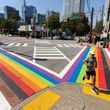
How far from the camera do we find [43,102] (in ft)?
22.3

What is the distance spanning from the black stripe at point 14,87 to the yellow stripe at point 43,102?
39.2 inches

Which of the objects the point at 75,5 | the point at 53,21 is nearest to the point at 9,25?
the point at 53,21

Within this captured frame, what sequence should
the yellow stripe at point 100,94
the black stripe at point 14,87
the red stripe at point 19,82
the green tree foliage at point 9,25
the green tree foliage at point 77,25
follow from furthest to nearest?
the green tree foliage at point 9,25 → the green tree foliage at point 77,25 → the red stripe at point 19,82 → the black stripe at point 14,87 → the yellow stripe at point 100,94

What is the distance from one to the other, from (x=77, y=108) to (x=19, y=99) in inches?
95.0

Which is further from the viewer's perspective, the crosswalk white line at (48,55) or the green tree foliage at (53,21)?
the green tree foliage at (53,21)

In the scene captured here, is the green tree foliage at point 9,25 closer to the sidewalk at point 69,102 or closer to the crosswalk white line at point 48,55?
the crosswalk white line at point 48,55

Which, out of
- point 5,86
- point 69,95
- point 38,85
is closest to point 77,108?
point 69,95

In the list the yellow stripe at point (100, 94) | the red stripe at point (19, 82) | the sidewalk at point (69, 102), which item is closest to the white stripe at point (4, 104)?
the sidewalk at point (69, 102)

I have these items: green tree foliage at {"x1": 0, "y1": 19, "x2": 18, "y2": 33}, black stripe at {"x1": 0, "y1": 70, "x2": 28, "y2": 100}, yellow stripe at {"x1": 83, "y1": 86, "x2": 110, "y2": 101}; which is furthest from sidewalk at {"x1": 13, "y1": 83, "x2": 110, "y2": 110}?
green tree foliage at {"x1": 0, "y1": 19, "x2": 18, "y2": 33}

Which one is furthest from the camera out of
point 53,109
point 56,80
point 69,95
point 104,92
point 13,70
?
point 13,70

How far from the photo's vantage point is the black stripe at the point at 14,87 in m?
8.10

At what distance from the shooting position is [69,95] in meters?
7.50

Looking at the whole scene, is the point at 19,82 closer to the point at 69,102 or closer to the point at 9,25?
the point at 69,102

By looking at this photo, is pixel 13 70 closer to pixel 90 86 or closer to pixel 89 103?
pixel 90 86
